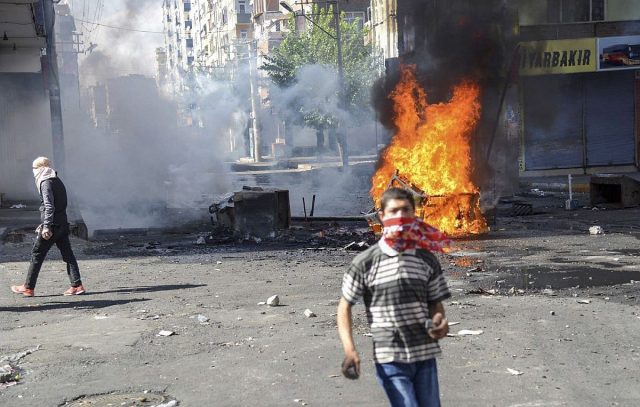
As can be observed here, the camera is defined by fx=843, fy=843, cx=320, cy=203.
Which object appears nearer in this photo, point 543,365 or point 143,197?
point 543,365

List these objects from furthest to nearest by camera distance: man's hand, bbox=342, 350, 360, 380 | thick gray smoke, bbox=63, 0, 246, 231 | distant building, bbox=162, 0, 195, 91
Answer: distant building, bbox=162, 0, 195, 91
thick gray smoke, bbox=63, 0, 246, 231
man's hand, bbox=342, 350, 360, 380

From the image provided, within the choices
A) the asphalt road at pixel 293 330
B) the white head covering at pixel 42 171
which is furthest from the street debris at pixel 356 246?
the white head covering at pixel 42 171

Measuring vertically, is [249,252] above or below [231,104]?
below

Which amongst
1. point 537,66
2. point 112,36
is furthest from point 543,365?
point 112,36

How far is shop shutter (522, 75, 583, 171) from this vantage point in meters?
27.9

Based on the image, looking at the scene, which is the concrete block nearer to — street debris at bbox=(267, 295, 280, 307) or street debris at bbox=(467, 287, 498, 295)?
street debris at bbox=(467, 287, 498, 295)

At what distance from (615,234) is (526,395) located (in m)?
10.0

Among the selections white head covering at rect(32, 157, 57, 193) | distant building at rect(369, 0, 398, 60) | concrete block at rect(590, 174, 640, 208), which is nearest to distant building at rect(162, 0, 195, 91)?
distant building at rect(369, 0, 398, 60)

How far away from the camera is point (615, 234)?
1505cm

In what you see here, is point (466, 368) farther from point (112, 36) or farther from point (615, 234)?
point (112, 36)

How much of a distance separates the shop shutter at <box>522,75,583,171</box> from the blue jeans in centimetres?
2482

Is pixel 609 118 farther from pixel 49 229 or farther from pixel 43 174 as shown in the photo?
pixel 49 229

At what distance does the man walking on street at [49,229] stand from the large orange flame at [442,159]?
7.05 m

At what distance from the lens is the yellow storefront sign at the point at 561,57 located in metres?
26.9
